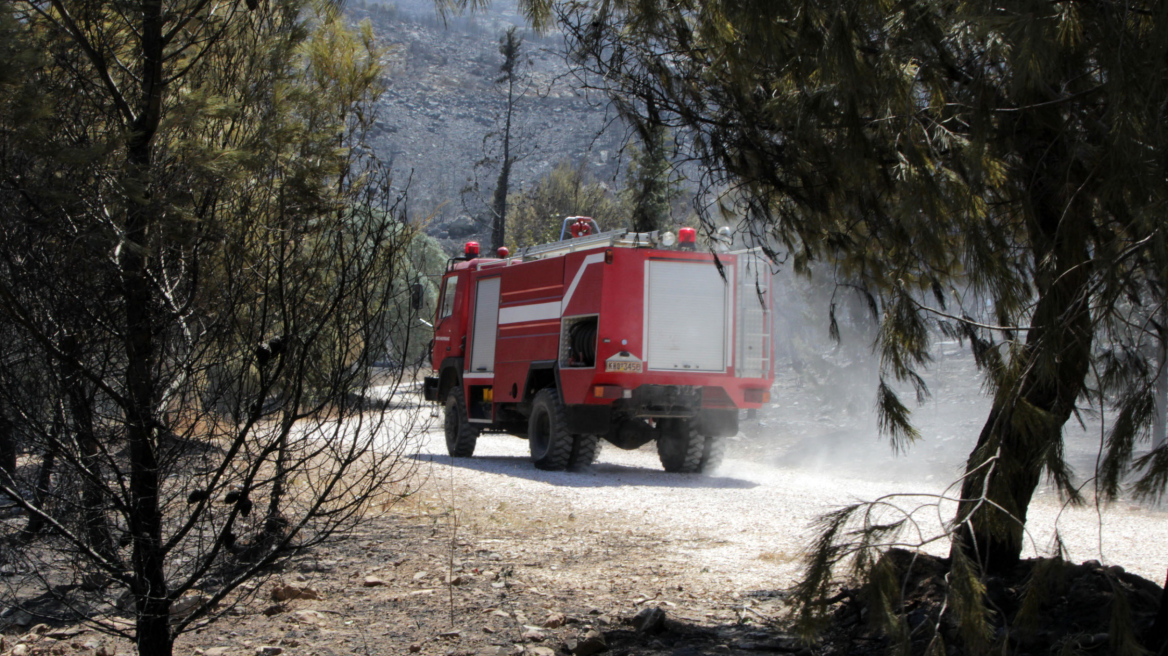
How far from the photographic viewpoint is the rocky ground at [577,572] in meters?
4.89

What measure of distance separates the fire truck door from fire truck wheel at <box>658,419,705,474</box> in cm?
301

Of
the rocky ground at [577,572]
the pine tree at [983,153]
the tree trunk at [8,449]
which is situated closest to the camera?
the pine tree at [983,153]

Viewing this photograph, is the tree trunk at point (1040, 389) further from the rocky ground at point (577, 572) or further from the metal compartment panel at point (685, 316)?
the metal compartment panel at point (685, 316)

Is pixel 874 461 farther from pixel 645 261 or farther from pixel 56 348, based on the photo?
pixel 56 348

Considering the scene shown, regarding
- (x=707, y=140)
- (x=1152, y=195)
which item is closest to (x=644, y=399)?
(x=707, y=140)

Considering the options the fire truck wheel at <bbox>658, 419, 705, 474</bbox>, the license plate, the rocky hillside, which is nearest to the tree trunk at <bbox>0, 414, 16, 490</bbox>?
the license plate

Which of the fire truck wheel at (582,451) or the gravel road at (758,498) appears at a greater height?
the fire truck wheel at (582,451)

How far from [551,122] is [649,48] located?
352 ft

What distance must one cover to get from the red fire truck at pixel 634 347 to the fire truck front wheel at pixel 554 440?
0.02 m

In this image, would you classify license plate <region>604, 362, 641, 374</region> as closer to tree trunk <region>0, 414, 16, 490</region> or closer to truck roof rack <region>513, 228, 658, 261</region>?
truck roof rack <region>513, 228, 658, 261</region>

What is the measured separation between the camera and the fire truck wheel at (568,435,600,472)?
505 inches

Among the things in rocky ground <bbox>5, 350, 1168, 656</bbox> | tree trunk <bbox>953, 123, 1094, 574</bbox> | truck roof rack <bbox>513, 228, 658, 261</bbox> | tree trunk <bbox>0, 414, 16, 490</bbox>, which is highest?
truck roof rack <bbox>513, 228, 658, 261</bbox>

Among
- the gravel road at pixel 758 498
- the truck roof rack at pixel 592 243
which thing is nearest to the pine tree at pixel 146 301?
the gravel road at pixel 758 498

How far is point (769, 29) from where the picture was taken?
358 cm
